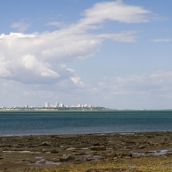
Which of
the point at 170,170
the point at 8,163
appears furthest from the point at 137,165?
the point at 8,163

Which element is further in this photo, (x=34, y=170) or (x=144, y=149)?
(x=144, y=149)

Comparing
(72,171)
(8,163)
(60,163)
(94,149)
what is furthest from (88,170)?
(94,149)

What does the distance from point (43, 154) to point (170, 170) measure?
42.8 feet

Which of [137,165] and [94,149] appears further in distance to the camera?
[94,149]

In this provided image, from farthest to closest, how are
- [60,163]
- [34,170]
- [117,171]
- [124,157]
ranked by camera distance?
[124,157] < [60,163] < [34,170] < [117,171]

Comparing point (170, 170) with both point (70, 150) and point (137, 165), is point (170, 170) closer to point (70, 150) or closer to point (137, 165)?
point (137, 165)

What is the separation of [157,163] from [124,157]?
13.4 ft

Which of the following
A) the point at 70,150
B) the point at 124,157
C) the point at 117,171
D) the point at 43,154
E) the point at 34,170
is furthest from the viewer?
the point at 70,150

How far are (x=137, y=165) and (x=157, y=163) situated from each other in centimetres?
141

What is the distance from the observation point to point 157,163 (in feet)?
74.6

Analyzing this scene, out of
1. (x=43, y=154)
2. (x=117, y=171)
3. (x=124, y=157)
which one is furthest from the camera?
A: (x=43, y=154)

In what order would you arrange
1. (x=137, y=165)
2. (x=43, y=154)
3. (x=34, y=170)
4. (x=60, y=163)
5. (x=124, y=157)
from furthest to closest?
(x=43, y=154) → (x=124, y=157) → (x=60, y=163) → (x=137, y=165) → (x=34, y=170)

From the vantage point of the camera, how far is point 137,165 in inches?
875

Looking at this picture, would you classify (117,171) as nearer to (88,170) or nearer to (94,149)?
(88,170)
